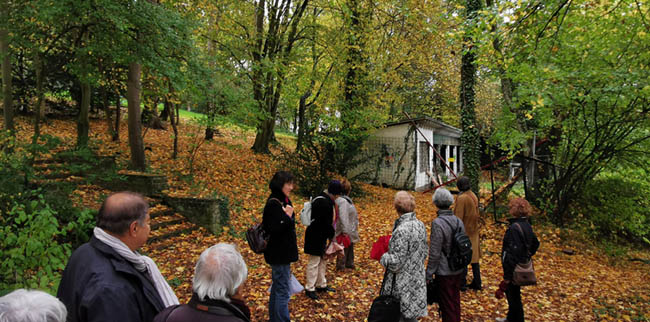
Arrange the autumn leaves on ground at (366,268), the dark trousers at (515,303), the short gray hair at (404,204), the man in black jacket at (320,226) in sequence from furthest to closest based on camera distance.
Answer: the autumn leaves on ground at (366,268)
the man in black jacket at (320,226)
the dark trousers at (515,303)
the short gray hair at (404,204)

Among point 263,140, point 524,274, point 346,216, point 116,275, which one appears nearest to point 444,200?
point 524,274

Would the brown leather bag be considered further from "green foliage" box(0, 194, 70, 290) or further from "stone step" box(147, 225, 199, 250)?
"stone step" box(147, 225, 199, 250)

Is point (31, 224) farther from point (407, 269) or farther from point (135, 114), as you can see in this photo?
point (135, 114)

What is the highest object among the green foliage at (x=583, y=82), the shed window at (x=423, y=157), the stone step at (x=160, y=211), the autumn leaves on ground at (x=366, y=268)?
the green foliage at (x=583, y=82)

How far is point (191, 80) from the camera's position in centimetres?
835

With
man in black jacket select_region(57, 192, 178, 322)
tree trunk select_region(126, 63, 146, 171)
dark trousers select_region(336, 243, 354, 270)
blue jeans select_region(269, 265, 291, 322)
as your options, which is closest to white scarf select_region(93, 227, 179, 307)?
man in black jacket select_region(57, 192, 178, 322)

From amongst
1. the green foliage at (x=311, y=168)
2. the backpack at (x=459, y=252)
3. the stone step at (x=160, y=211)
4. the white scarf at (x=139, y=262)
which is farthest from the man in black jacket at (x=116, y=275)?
the green foliage at (x=311, y=168)

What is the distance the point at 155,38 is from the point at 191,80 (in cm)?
159

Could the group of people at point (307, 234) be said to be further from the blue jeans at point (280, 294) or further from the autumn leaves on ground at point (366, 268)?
the autumn leaves on ground at point (366, 268)

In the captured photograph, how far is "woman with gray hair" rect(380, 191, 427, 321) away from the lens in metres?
3.21

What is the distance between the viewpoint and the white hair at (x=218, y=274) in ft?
5.41

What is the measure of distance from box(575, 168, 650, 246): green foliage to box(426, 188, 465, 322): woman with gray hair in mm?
7143

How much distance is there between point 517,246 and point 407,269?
156cm

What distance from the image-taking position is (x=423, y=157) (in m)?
16.8
